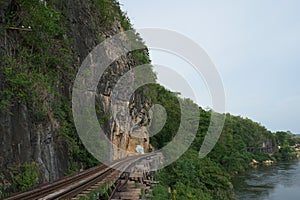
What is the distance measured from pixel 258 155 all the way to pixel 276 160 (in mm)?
5538

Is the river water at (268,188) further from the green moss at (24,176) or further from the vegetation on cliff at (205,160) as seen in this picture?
the green moss at (24,176)

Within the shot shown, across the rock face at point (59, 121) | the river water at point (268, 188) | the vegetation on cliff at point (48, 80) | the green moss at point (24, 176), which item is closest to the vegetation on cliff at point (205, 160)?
the vegetation on cliff at point (48, 80)

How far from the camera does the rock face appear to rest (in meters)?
8.42

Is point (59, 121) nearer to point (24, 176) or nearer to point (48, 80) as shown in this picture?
point (48, 80)

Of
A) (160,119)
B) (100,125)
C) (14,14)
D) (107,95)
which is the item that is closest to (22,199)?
(14,14)

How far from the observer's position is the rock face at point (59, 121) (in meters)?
8.42

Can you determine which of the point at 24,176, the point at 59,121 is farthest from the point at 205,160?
the point at 24,176

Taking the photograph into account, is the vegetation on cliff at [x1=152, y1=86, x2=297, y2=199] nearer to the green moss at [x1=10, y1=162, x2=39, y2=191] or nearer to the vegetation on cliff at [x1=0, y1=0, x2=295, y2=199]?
the vegetation on cliff at [x1=0, y1=0, x2=295, y2=199]

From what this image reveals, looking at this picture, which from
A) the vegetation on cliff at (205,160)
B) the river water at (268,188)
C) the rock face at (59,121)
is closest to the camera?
the rock face at (59,121)

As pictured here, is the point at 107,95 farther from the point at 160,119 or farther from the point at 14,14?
the point at 160,119

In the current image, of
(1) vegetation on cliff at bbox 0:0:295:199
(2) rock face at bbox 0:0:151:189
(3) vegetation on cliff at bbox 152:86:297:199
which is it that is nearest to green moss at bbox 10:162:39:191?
(1) vegetation on cliff at bbox 0:0:295:199

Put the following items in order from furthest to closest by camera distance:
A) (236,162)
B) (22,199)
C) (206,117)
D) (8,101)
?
(206,117), (236,162), (8,101), (22,199)

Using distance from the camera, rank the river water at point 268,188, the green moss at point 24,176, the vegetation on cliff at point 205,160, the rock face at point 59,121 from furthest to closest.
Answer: the river water at point 268,188, the vegetation on cliff at point 205,160, the rock face at point 59,121, the green moss at point 24,176

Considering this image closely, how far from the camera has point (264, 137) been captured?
285ft
